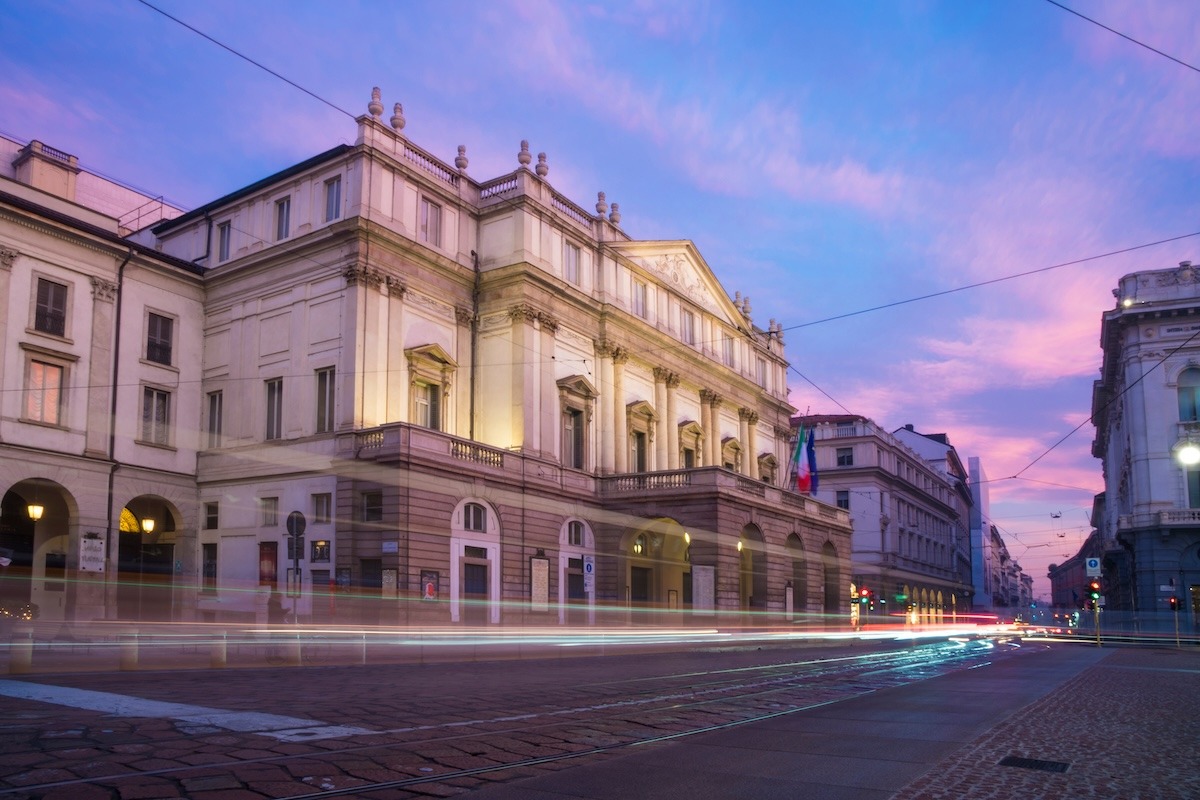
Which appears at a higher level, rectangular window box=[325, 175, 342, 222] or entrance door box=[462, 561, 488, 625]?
rectangular window box=[325, 175, 342, 222]

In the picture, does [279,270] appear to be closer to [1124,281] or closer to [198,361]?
[198,361]

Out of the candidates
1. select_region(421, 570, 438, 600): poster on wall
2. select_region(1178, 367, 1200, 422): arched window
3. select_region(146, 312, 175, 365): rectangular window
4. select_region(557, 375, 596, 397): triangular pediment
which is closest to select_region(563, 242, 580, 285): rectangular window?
select_region(557, 375, 596, 397): triangular pediment

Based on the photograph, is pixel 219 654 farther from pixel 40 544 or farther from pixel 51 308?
pixel 51 308

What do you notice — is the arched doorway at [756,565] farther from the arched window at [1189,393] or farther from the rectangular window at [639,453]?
the arched window at [1189,393]

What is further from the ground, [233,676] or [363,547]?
[363,547]

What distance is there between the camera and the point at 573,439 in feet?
137

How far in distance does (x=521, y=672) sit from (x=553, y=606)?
15.8 metres

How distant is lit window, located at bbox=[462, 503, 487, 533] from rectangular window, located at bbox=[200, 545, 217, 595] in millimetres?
9492

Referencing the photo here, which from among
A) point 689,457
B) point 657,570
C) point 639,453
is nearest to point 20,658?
point 657,570

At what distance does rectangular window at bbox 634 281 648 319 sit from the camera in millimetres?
46088

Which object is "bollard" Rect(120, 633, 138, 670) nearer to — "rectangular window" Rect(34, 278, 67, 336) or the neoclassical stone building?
the neoclassical stone building

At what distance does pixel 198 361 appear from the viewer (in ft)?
125

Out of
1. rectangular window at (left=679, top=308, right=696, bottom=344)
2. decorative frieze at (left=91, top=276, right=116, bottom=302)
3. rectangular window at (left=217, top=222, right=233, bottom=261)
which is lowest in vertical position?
decorative frieze at (left=91, top=276, right=116, bottom=302)

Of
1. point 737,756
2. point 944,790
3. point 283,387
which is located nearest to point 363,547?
point 283,387
